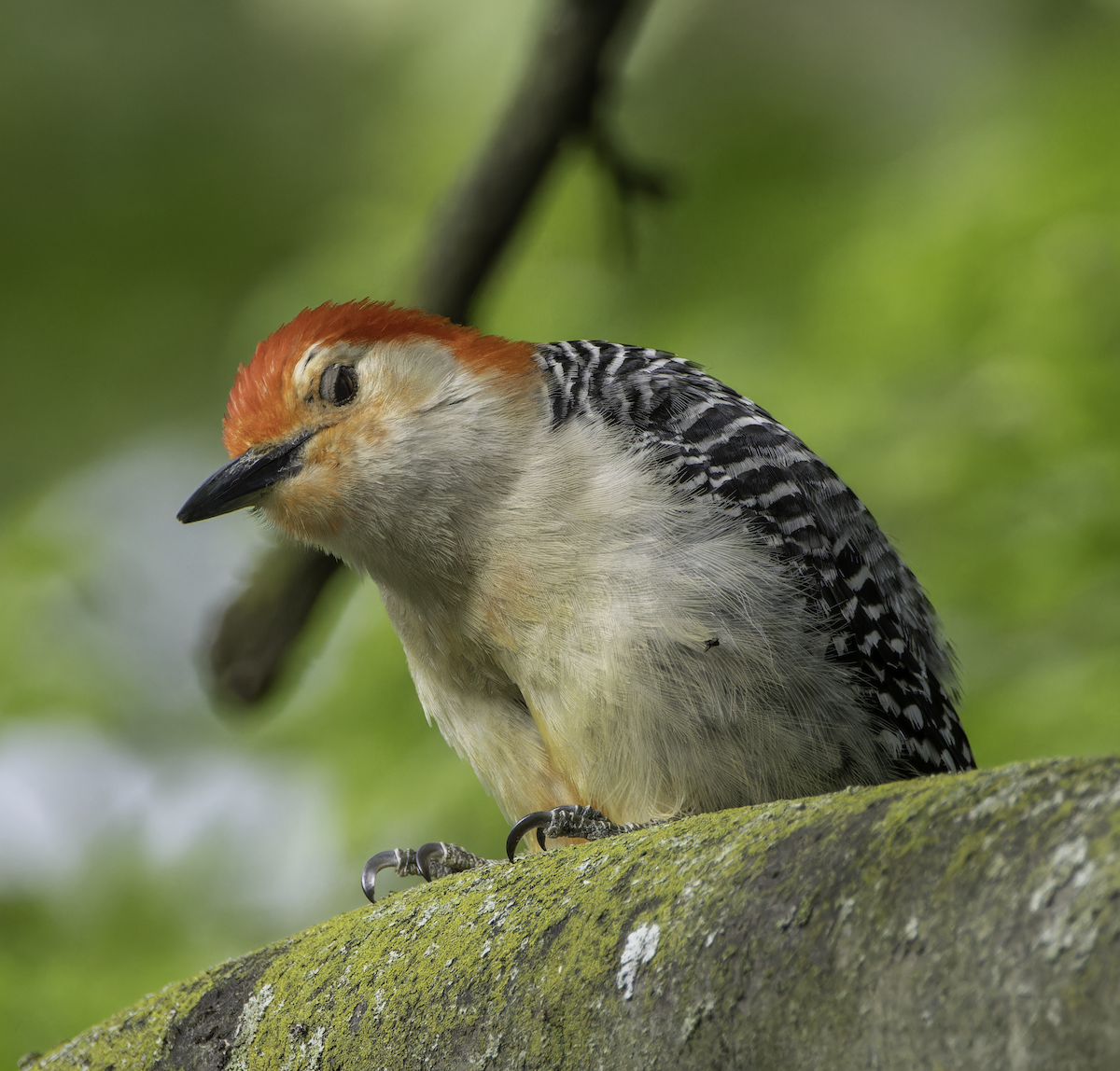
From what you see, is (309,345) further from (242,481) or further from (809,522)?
(809,522)

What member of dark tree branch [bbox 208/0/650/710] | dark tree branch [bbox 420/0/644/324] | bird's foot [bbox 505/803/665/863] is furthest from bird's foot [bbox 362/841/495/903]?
dark tree branch [bbox 420/0/644/324]

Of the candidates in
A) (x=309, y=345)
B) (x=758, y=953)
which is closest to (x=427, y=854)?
(x=309, y=345)

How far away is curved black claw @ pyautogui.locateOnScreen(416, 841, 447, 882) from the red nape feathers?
130 centimetres

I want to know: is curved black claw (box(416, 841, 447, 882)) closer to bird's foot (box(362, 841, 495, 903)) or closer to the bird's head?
bird's foot (box(362, 841, 495, 903))

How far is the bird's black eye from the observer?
403cm

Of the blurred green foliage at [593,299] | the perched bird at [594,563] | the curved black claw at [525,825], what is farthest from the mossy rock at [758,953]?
the blurred green foliage at [593,299]

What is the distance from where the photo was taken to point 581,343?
14.8 ft

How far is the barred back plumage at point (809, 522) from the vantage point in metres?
3.73

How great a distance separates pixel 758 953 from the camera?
5.99 feet

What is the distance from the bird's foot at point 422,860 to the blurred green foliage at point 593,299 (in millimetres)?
808

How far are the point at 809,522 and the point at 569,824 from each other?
3.68 feet

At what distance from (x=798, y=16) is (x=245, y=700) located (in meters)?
5.42

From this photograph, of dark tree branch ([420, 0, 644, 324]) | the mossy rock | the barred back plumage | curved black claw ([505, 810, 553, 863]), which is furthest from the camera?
dark tree branch ([420, 0, 644, 324])

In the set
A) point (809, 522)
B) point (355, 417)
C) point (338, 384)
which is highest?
point (338, 384)
